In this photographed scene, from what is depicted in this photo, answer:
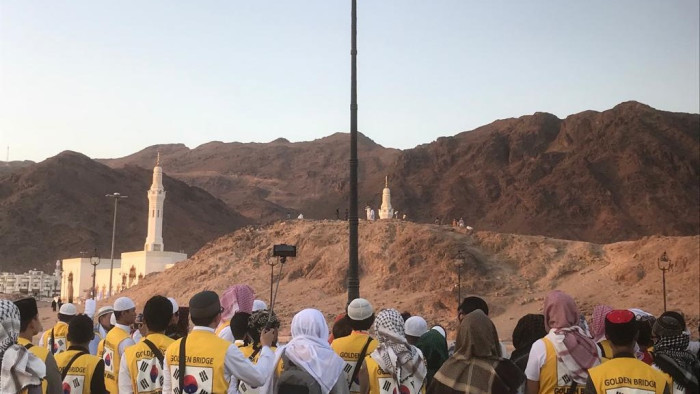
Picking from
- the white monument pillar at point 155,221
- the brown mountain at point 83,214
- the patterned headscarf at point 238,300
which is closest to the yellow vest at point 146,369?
the patterned headscarf at point 238,300

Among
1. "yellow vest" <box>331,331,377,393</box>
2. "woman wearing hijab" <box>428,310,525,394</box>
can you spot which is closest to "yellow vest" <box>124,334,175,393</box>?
"yellow vest" <box>331,331,377,393</box>

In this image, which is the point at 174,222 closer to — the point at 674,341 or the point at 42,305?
the point at 42,305

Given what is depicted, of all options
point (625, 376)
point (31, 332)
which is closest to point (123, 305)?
point (31, 332)

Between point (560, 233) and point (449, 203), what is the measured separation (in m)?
18.4

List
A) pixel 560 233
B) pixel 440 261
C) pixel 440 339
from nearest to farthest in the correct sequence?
1. pixel 440 339
2. pixel 440 261
3. pixel 560 233

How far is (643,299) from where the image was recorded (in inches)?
1484

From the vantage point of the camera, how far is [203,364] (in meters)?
5.11

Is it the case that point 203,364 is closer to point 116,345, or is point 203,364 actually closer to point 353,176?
point 116,345

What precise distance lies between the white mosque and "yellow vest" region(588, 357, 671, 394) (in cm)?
5515

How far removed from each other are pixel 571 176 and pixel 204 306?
101 metres

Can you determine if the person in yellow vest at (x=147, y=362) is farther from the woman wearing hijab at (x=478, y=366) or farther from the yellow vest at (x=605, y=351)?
the yellow vest at (x=605, y=351)

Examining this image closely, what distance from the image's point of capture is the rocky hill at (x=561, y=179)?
9262 centimetres

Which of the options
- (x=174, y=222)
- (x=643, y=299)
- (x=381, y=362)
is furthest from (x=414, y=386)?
(x=174, y=222)

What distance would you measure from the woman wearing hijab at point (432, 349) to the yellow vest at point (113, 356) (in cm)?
250
